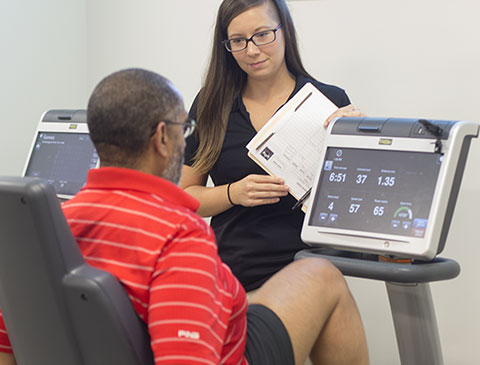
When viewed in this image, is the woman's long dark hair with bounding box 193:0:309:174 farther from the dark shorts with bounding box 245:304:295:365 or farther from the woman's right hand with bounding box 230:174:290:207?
the dark shorts with bounding box 245:304:295:365

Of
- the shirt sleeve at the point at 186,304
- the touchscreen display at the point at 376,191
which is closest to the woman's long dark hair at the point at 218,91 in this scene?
the touchscreen display at the point at 376,191

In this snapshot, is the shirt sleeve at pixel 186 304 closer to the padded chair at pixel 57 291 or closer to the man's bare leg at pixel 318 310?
the padded chair at pixel 57 291

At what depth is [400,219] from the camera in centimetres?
157

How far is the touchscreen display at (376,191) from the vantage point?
5.12 feet

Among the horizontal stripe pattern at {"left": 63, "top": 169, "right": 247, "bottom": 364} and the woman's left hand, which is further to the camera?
the woman's left hand

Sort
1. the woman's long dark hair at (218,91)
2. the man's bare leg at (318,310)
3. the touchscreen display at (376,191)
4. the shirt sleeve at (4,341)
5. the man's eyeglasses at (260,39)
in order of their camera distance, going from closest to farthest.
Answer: the shirt sleeve at (4,341) → the man's bare leg at (318,310) → the touchscreen display at (376,191) → the man's eyeglasses at (260,39) → the woman's long dark hair at (218,91)

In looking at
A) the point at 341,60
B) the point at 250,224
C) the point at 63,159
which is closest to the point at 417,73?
the point at 341,60

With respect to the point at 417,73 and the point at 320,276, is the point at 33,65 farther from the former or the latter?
the point at 320,276

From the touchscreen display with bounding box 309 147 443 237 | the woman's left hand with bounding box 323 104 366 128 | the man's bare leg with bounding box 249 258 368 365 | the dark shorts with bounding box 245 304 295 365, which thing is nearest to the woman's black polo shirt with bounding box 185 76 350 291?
the woman's left hand with bounding box 323 104 366 128

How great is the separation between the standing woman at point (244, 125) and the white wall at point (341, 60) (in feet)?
1.29

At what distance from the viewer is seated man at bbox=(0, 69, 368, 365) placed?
3.51 feet

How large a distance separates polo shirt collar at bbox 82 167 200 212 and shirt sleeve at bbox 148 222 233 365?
0.26ft

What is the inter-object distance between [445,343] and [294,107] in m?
1.12

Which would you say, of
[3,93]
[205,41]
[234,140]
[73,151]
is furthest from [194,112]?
[3,93]
